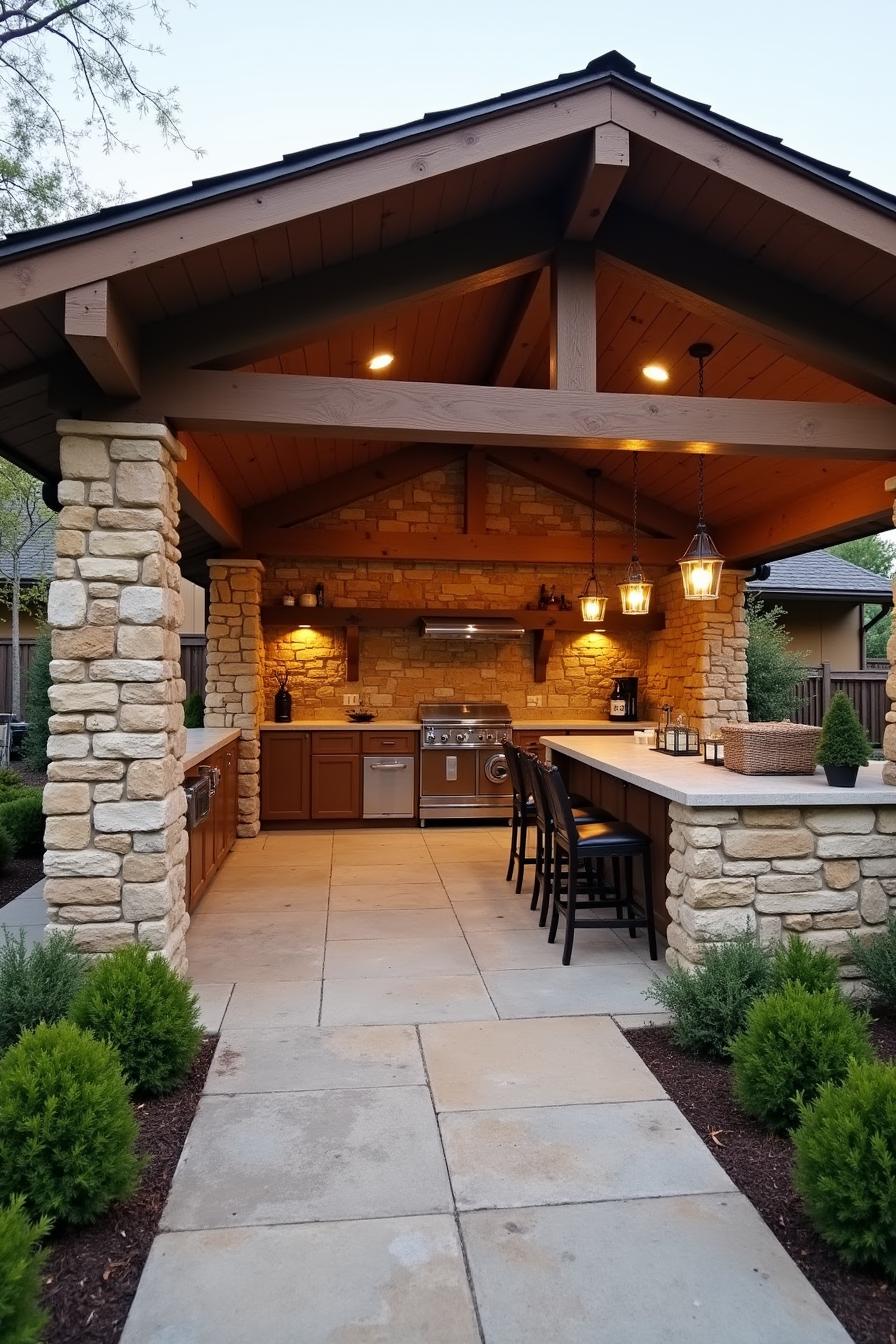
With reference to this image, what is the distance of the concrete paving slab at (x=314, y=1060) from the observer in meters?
2.95

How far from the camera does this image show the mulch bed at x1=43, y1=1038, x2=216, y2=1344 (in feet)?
6.05

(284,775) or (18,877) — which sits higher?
(284,775)

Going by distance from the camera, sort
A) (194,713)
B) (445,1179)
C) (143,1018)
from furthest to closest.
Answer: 1. (194,713)
2. (143,1018)
3. (445,1179)

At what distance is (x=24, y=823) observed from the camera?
635cm

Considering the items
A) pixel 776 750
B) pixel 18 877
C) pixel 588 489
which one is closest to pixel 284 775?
pixel 18 877

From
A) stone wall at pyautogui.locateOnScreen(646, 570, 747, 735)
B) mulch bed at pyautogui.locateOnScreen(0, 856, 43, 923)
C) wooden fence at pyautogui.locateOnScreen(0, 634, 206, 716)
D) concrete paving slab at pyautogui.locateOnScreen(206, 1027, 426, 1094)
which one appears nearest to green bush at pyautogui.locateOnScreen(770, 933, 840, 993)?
concrete paving slab at pyautogui.locateOnScreen(206, 1027, 426, 1094)

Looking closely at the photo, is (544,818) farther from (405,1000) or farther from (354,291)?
(354,291)

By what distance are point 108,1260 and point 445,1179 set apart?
896mm

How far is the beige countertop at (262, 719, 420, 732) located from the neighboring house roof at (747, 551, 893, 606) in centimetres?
487

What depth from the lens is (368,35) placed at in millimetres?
13727

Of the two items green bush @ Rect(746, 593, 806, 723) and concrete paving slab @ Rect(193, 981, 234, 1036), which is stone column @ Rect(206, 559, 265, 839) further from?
green bush @ Rect(746, 593, 806, 723)

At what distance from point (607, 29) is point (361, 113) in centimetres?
744

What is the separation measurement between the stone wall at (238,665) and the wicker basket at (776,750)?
455 centimetres

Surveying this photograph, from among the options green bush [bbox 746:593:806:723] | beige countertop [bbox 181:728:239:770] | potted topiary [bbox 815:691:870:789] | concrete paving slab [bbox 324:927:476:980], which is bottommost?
concrete paving slab [bbox 324:927:476:980]
